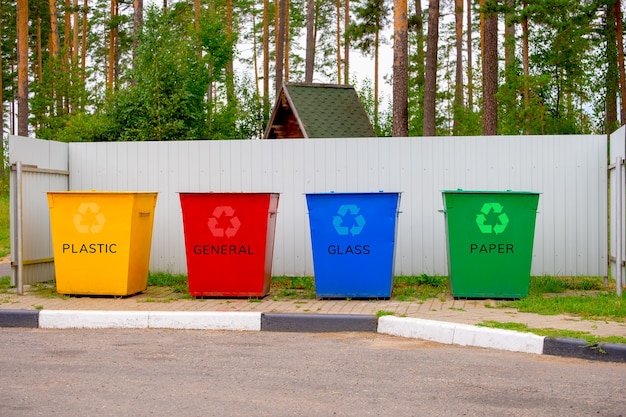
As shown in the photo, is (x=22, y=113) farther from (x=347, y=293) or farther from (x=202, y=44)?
(x=347, y=293)

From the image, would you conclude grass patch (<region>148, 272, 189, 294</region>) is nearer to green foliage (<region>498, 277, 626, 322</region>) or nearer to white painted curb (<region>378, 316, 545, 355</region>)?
white painted curb (<region>378, 316, 545, 355</region>)

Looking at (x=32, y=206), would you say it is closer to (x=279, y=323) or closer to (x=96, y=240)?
(x=96, y=240)

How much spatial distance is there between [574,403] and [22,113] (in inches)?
1246

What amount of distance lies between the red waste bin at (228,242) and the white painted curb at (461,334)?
227cm

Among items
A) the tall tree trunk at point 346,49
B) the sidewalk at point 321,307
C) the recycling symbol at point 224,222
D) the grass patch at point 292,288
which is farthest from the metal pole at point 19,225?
the tall tree trunk at point 346,49

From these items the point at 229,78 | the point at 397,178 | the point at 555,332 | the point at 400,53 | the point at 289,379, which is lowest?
the point at 289,379

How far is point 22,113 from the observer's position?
33625 mm

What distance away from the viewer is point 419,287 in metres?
11.1

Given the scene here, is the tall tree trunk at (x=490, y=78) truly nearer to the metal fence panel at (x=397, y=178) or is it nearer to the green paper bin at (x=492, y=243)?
the metal fence panel at (x=397, y=178)

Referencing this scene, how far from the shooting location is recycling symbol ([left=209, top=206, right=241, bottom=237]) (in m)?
10.0

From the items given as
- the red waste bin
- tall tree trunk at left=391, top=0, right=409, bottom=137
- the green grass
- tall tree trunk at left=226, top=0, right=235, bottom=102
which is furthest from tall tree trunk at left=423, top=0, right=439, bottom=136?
the red waste bin

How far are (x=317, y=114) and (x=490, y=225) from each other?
1281cm

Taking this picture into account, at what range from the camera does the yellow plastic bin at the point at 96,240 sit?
33.5 feet

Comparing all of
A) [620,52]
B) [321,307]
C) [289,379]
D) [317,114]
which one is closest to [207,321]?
[321,307]
